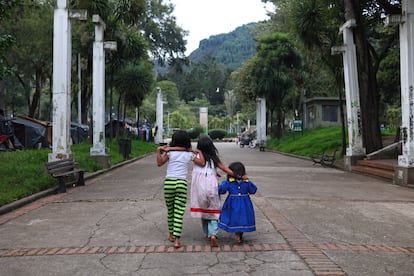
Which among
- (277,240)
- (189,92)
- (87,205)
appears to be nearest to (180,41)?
(87,205)

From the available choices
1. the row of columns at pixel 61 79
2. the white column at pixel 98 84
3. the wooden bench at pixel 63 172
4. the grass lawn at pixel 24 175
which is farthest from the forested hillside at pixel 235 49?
the wooden bench at pixel 63 172

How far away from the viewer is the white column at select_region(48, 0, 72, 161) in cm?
1212

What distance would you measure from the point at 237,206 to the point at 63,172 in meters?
6.42

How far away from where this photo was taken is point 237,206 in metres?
5.64

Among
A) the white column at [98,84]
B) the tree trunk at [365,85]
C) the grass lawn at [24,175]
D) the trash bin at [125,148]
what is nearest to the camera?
the grass lawn at [24,175]

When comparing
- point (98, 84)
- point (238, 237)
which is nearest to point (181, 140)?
point (238, 237)

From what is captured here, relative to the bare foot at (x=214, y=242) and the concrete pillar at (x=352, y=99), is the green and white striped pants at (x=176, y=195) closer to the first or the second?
the bare foot at (x=214, y=242)

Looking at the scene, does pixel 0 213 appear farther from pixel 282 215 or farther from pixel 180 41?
A: pixel 180 41

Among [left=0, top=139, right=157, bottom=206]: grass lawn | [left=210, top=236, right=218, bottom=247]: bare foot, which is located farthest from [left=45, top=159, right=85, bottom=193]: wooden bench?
[left=210, top=236, right=218, bottom=247]: bare foot

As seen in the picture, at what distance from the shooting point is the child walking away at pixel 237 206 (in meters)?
5.59

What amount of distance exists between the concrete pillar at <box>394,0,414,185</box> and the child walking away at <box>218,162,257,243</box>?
333 inches

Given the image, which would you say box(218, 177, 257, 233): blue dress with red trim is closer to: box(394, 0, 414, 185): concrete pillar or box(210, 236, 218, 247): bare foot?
box(210, 236, 218, 247): bare foot

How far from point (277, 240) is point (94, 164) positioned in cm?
1080

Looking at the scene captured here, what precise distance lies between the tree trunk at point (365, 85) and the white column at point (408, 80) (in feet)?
16.1
